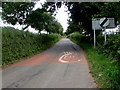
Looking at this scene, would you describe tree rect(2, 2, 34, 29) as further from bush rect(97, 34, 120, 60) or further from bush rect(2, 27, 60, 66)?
bush rect(97, 34, 120, 60)

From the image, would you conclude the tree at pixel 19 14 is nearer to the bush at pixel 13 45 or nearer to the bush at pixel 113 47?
the bush at pixel 13 45

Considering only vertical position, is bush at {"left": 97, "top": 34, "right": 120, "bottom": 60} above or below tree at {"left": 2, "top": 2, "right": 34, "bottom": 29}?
below

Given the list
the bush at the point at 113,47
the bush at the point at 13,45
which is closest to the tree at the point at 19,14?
the bush at the point at 13,45

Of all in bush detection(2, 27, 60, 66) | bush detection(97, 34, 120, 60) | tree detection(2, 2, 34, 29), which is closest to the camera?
bush detection(97, 34, 120, 60)

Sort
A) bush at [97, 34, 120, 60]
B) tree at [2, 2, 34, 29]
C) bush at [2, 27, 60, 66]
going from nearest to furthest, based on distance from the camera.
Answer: bush at [97, 34, 120, 60]
bush at [2, 27, 60, 66]
tree at [2, 2, 34, 29]

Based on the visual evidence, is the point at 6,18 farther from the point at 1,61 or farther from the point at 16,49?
the point at 1,61

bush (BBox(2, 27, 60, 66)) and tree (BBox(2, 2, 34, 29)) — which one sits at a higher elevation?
tree (BBox(2, 2, 34, 29))

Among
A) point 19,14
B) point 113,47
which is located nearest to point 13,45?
point 113,47

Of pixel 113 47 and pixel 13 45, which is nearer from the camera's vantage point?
pixel 113 47

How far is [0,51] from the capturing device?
1148cm

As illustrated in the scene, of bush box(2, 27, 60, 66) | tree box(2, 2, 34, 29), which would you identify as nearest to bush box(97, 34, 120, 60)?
bush box(2, 27, 60, 66)

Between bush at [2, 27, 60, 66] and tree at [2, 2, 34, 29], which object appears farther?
tree at [2, 2, 34, 29]

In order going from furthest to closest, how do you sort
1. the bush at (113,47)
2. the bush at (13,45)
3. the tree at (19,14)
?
1. the tree at (19,14)
2. the bush at (13,45)
3. the bush at (113,47)

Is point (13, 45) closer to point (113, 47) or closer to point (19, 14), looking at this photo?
point (113, 47)
